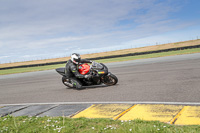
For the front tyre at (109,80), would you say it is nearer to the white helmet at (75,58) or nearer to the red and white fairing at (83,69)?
the red and white fairing at (83,69)

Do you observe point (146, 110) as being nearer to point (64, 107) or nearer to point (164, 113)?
point (164, 113)

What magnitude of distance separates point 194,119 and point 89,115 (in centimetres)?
238

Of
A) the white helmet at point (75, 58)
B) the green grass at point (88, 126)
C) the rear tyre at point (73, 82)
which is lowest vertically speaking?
the green grass at point (88, 126)

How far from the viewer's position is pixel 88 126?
12.8ft

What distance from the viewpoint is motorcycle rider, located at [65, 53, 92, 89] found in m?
8.41

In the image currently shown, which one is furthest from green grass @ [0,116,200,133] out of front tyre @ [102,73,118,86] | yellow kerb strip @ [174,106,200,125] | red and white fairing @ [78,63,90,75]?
front tyre @ [102,73,118,86]

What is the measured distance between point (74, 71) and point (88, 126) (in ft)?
15.4

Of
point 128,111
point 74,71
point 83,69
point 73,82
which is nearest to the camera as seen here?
point 128,111

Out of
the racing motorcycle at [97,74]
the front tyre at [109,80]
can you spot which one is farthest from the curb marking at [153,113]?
the front tyre at [109,80]

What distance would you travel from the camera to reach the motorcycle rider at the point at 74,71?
27.6ft

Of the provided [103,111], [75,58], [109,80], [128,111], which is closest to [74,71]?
[75,58]

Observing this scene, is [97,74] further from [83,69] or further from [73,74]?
[73,74]

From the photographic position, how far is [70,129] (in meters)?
3.80

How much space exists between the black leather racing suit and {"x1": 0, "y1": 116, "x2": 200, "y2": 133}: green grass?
3907 mm
